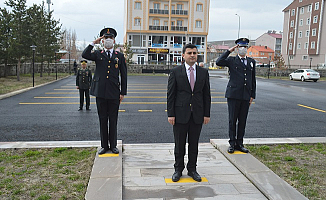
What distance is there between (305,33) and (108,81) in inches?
2658

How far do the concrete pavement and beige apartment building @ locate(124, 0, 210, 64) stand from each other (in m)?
56.9

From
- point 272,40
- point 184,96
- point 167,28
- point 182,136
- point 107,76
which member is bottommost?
point 182,136

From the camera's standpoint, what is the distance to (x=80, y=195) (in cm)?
401

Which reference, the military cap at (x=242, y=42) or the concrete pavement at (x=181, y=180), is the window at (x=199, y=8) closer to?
the military cap at (x=242, y=42)

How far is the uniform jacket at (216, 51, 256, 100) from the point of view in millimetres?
5672

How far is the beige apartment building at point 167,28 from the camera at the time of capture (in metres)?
61.8

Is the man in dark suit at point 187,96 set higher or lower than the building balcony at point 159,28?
lower

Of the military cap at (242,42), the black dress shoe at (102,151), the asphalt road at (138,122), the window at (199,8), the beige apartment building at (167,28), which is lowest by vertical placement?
the asphalt road at (138,122)

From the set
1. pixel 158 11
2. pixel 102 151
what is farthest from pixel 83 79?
pixel 158 11

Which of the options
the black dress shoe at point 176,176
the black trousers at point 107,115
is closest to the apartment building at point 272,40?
the black trousers at point 107,115

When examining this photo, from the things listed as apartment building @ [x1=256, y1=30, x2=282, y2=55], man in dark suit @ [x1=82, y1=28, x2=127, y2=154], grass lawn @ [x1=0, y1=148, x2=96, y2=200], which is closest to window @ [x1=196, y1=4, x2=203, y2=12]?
apartment building @ [x1=256, y1=30, x2=282, y2=55]

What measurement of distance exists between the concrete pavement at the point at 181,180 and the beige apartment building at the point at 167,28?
56852mm

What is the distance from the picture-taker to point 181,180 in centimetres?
457

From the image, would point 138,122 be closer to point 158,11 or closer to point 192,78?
point 192,78
